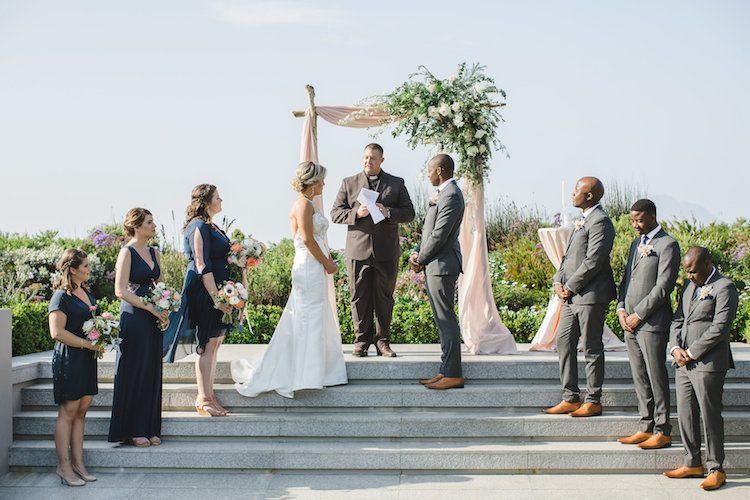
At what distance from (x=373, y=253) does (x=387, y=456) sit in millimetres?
2026

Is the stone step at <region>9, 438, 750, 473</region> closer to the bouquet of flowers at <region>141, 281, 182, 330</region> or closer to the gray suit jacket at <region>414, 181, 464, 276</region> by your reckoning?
the bouquet of flowers at <region>141, 281, 182, 330</region>

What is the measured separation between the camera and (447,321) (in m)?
5.80

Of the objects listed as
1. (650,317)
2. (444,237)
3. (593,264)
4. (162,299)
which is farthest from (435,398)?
(162,299)

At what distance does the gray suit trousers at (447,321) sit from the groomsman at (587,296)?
887mm

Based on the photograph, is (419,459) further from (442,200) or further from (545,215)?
(545,215)

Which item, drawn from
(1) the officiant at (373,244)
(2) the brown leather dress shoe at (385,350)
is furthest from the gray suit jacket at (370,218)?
(2) the brown leather dress shoe at (385,350)

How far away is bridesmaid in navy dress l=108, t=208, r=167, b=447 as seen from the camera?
5.32 meters

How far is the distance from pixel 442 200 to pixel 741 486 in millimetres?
3230

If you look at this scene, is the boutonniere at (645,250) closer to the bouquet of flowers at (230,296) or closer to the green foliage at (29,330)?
the bouquet of flowers at (230,296)

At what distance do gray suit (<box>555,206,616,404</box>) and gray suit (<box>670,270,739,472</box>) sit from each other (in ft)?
2.26

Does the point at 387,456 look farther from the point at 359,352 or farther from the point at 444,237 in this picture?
the point at 444,237

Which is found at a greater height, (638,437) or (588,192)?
(588,192)

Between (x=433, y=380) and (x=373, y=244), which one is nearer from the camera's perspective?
(x=433, y=380)

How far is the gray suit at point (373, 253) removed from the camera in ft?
21.2
